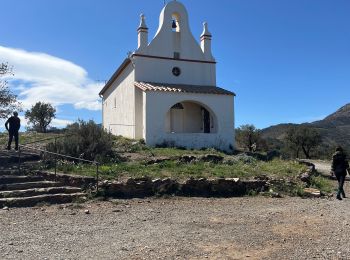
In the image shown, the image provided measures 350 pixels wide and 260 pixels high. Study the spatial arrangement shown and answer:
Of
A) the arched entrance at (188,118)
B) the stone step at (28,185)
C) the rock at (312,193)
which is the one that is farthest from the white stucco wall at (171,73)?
the rock at (312,193)

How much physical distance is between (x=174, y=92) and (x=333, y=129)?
2264 inches

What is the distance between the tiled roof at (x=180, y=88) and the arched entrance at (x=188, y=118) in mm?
1333

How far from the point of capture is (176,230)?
8656 millimetres

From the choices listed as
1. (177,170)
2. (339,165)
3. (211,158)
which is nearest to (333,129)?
(211,158)

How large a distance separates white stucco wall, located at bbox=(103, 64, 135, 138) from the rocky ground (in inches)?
587

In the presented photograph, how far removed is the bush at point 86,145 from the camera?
17.1 meters

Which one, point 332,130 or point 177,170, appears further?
→ point 332,130

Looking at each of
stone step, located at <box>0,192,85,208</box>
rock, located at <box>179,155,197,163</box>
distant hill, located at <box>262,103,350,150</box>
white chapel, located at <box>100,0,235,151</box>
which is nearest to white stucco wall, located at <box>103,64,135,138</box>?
white chapel, located at <box>100,0,235,151</box>

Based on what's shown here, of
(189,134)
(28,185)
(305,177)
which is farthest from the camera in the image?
(189,134)

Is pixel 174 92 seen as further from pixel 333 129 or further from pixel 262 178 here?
pixel 333 129

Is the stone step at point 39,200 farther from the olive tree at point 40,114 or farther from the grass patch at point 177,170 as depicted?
the olive tree at point 40,114

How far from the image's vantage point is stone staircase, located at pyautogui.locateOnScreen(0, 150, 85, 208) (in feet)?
→ 36.2

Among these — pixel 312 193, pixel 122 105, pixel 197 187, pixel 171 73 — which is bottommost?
pixel 312 193

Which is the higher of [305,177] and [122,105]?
[122,105]
